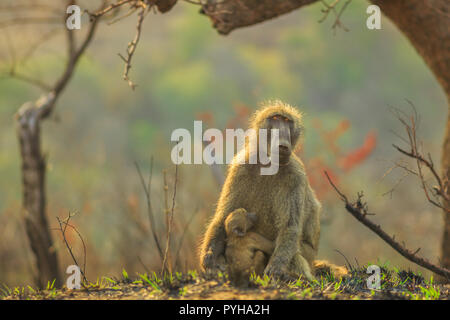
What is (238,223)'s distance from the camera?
14.0 feet

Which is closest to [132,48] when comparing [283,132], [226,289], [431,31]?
[283,132]

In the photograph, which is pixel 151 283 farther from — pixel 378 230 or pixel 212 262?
pixel 378 230

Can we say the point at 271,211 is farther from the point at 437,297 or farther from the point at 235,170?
the point at 437,297

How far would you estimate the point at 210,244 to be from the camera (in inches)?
179

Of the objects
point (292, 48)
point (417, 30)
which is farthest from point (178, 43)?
point (417, 30)

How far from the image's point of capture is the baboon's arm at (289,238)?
4.24m

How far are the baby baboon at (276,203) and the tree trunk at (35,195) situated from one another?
419 cm

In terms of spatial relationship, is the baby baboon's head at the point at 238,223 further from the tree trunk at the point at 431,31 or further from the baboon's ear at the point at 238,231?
the tree trunk at the point at 431,31

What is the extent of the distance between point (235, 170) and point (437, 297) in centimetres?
191

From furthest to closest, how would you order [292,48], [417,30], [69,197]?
[292,48] → [69,197] → [417,30]

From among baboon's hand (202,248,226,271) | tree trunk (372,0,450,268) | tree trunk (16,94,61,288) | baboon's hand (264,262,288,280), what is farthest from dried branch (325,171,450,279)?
tree trunk (16,94,61,288)

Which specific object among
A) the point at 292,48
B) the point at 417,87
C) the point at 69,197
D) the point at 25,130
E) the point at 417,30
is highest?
the point at 292,48

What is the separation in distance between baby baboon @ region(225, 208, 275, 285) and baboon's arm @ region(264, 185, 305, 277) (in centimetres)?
10

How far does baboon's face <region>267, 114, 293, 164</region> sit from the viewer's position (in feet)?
13.7
